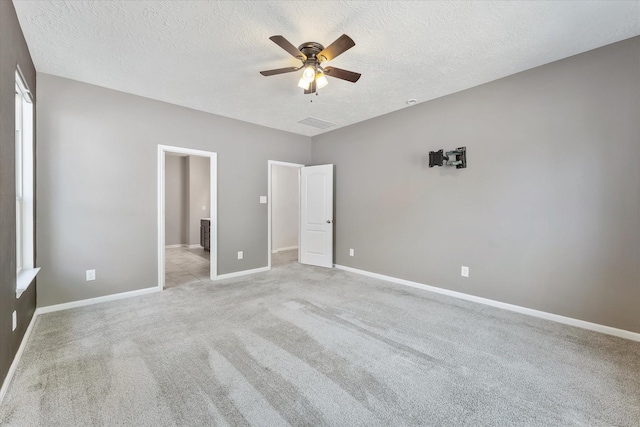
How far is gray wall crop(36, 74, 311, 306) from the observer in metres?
3.14

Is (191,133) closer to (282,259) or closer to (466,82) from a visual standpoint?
(282,259)

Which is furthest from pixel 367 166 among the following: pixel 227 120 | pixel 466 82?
pixel 227 120

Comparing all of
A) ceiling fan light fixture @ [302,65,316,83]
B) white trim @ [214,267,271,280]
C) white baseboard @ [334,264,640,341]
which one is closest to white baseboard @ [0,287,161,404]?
white trim @ [214,267,271,280]

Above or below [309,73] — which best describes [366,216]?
below

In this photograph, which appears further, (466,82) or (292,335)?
(466,82)

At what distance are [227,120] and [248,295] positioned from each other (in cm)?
282

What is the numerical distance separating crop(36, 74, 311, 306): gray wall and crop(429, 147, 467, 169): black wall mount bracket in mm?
3237

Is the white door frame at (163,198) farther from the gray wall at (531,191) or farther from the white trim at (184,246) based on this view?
the white trim at (184,246)

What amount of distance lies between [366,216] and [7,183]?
418 centimetres

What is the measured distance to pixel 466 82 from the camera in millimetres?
3350

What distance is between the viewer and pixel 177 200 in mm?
7914

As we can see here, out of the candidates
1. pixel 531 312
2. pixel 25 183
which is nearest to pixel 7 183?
pixel 25 183

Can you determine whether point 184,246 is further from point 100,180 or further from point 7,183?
point 7,183

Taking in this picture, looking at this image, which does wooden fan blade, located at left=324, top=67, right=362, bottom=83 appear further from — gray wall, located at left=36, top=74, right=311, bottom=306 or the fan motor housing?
gray wall, located at left=36, top=74, right=311, bottom=306
